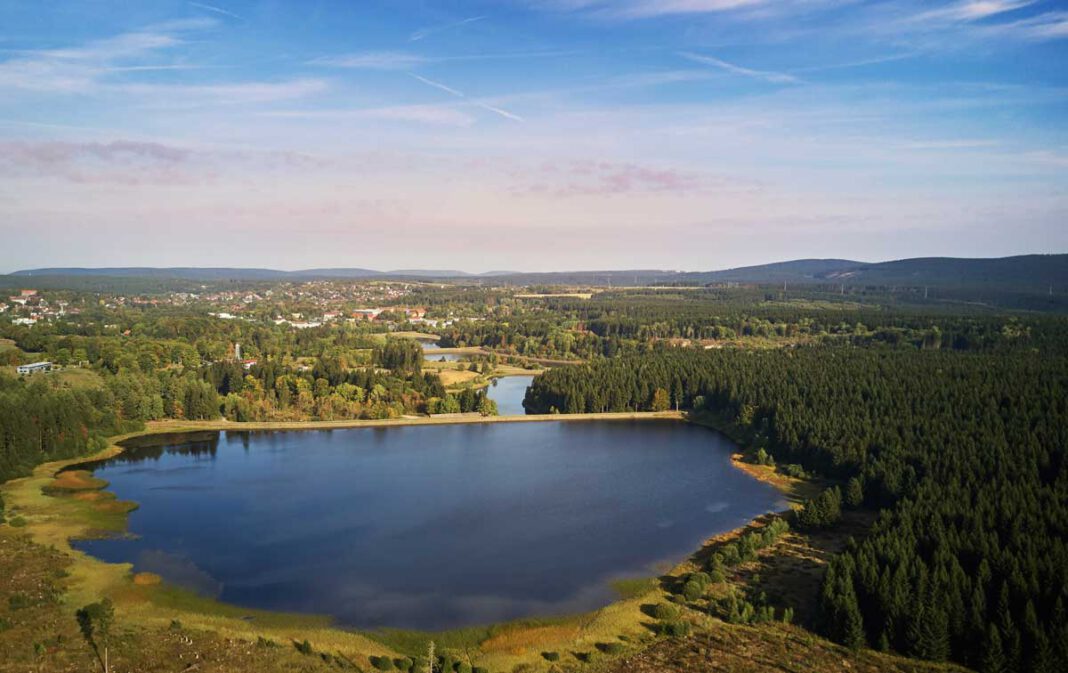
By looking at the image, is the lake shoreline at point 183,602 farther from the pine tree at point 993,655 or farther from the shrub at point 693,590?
the pine tree at point 993,655

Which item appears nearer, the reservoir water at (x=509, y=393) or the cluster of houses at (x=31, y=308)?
the reservoir water at (x=509, y=393)

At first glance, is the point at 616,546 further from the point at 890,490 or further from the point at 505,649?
the point at 890,490

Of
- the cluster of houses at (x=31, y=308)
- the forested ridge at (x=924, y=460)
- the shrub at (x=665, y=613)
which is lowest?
the shrub at (x=665, y=613)

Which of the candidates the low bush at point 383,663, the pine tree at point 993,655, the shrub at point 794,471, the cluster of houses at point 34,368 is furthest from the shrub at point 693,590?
the cluster of houses at point 34,368

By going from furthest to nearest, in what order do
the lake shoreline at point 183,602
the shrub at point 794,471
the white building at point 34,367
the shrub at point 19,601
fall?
the white building at point 34,367 < the shrub at point 794,471 < the shrub at point 19,601 < the lake shoreline at point 183,602

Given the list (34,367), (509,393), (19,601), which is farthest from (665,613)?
(34,367)

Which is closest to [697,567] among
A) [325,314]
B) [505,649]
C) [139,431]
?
[505,649]
